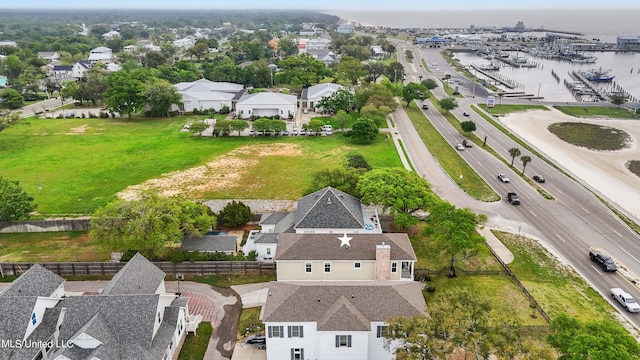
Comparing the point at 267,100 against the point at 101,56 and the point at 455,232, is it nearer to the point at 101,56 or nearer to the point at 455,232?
the point at 455,232

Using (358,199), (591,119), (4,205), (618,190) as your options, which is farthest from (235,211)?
(591,119)

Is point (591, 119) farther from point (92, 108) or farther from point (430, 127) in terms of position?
point (92, 108)

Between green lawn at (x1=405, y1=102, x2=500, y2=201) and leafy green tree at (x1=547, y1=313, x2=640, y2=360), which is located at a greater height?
leafy green tree at (x1=547, y1=313, x2=640, y2=360)

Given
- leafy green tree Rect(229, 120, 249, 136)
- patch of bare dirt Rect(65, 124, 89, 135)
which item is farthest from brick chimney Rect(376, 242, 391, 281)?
patch of bare dirt Rect(65, 124, 89, 135)

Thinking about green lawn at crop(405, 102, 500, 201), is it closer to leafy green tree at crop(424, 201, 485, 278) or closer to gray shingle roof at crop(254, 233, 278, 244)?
leafy green tree at crop(424, 201, 485, 278)

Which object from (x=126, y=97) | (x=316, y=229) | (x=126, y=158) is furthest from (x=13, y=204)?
(x=126, y=97)
